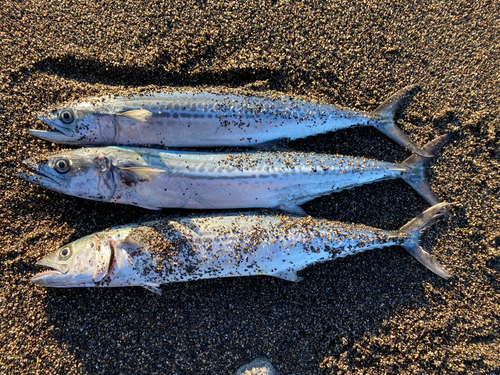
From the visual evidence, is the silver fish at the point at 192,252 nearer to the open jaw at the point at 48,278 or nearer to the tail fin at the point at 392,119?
the open jaw at the point at 48,278

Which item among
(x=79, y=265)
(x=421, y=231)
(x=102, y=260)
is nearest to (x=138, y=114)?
(x=102, y=260)

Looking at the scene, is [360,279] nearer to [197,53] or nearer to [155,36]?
[197,53]

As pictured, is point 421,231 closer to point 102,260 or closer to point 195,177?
point 195,177

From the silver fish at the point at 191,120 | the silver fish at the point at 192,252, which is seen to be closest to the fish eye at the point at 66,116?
the silver fish at the point at 191,120

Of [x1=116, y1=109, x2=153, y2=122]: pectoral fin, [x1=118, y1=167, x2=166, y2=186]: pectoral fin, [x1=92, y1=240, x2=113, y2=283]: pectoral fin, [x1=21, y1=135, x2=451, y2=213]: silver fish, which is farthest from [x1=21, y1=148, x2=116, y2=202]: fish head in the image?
[x1=92, y1=240, x2=113, y2=283]: pectoral fin

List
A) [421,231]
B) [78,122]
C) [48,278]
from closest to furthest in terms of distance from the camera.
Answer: [48,278]
[78,122]
[421,231]

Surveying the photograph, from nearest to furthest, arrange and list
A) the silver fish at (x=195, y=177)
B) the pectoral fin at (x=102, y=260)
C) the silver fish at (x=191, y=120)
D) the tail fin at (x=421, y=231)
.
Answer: the pectoral fin at (x=102, y=260) < the silver fish at (x=195, y=177) < the silver fish at (x=191, y=120) < the tail fin at (x=421, y=231)

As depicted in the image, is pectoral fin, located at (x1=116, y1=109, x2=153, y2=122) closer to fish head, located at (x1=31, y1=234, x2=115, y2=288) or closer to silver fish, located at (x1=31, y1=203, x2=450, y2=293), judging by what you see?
silver fish, located at (x1=31, y1=203, x2=450, y2=293)
